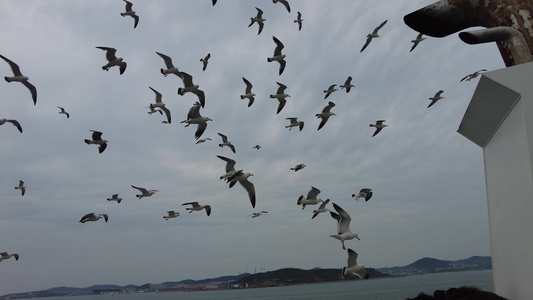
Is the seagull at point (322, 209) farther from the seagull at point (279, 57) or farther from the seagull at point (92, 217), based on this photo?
the seagull at point (92, 217)

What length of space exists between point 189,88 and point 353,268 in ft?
45.3

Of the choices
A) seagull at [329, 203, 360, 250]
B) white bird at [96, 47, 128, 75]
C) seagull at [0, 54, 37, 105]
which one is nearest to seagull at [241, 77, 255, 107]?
white bird at [96, 47, 128, 75]

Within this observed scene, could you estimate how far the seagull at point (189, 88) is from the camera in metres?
22.7

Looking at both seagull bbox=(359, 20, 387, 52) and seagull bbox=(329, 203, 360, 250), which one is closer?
seagull bbox=(329, 203, 360, 250)

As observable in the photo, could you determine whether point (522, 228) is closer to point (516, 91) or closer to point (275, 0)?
point (516, 91)

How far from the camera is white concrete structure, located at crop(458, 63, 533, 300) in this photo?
4805 millimetres

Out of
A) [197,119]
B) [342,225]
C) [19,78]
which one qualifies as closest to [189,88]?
[197,119]

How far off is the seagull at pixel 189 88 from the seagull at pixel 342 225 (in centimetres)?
1196

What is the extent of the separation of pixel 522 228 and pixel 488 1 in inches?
124

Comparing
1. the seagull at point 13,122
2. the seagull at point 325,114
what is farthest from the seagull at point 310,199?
the seagull at point 13,122

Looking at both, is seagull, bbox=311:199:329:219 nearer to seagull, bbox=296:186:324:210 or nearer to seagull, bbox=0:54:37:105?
seagull, bbox=296:186:324:210

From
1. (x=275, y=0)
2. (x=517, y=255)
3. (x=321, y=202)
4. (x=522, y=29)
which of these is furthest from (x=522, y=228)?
(x=275, y=0)

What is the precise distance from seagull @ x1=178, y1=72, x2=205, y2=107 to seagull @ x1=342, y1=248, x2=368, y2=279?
13.3 metres

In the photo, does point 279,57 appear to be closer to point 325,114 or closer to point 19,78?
point 325,114
